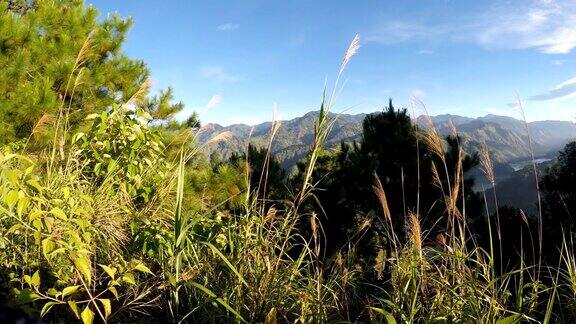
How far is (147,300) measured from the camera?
271 cm

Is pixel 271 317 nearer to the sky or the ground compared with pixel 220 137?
nearer to the ground

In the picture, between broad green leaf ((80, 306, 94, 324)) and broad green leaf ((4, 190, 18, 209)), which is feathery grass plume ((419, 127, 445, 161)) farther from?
broad green leaf ((4, 190, 18, 209))

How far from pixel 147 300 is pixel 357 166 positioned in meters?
17.3

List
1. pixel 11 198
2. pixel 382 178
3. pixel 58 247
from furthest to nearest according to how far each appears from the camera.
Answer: pixel 382 178 → pixel 58 247 → pixel 11 198

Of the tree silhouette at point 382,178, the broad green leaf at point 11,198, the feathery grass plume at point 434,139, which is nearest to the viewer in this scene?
the broad green leaf at point 11,198

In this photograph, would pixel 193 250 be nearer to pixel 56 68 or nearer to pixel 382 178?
pixel 56 68

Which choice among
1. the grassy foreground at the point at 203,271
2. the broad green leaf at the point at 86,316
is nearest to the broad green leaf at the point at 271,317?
the grassy foreground at the point at 203,271

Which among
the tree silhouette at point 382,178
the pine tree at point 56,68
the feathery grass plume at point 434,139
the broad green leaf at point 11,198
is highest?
the pine tree at point 56,68

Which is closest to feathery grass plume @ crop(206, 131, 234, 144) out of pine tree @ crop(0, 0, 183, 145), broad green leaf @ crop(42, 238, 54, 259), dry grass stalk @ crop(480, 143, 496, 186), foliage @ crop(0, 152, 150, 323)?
foliage @ crop(0, 152, 150, 323)

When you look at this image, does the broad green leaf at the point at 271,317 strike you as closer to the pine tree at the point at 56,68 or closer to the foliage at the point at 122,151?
the foliage at the point at 122,151

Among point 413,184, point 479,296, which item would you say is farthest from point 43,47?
point 413,184

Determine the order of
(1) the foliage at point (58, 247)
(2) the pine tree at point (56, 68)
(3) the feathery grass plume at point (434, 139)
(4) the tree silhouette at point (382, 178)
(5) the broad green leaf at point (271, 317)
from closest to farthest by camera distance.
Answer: (1) the foliage at point (58, 247), (5) the broad green leaf at point (271, 317), (3) the feathery grass plume at point (434, 139), (2) the pine tree at point (56, 68), (4) the tree silhouette at point (382, 178)

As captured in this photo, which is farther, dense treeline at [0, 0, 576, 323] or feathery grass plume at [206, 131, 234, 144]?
feathery grass plume at [206, 131, 234, 144]

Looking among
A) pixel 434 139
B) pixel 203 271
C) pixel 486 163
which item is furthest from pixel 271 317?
pixel 486 163
